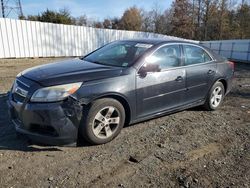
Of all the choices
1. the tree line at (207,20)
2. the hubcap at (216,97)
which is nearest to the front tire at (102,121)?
the hubcap at (216,97)

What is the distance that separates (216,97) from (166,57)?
73.5 inches

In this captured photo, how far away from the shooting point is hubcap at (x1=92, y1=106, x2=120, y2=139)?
3.87 metres

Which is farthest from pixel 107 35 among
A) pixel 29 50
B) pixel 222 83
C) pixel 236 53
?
pixel 222 83

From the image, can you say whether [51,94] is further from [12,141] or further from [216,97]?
[216,97]

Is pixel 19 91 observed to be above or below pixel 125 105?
above

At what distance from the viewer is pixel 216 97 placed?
5.91 metres

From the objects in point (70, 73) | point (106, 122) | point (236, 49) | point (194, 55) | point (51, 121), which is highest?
point (194, 55)

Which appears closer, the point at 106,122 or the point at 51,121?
the point at 51,121

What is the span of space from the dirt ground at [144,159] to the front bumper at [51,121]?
0.79 feet

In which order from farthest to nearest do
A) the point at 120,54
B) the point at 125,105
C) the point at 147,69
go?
the point at 120,54 < the point at 147,69 < the point at 125,105

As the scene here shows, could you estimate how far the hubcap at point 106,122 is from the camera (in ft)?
12.7

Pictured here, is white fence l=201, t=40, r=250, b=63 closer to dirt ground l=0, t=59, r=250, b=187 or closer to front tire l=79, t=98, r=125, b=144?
dirt ground l=0, t=59, r=250, b=187

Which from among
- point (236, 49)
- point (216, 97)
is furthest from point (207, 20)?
point (216, 97)

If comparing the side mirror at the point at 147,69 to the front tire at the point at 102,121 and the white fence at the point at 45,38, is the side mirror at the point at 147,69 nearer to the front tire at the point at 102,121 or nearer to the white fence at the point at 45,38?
the front tire at the point at 102,121
